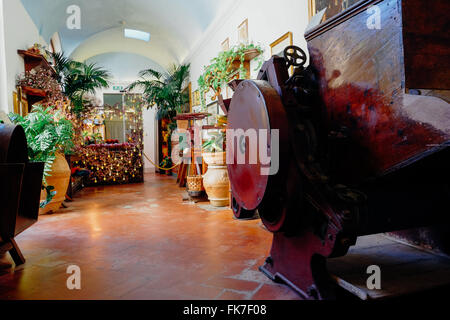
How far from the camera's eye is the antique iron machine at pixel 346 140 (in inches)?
45.0

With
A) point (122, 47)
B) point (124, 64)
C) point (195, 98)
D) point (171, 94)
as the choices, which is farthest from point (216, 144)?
point (124, 64)

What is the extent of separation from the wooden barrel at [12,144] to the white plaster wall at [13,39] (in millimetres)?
3096

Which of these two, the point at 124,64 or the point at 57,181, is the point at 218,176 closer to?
the point at 57,181

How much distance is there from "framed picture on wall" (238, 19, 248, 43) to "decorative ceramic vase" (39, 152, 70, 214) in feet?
11.4

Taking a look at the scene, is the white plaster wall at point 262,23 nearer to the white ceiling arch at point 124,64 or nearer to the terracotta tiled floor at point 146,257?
the terracotta tiled floor at point 146,257

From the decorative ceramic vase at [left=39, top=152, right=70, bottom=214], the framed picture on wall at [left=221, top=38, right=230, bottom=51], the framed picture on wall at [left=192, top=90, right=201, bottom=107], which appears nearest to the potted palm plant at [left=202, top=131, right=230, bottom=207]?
the decorative ceramic vase at [left=39, top=152, right=70, bottom=214]

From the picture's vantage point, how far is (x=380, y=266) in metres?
1.78

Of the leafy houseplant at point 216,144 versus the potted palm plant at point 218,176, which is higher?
the leafy houseplant at point 216,144

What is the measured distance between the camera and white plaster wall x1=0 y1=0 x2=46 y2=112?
486 centimetres

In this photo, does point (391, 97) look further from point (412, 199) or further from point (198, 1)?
point (198, 1)

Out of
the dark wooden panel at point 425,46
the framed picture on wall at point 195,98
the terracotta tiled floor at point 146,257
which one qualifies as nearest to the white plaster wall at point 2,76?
the terracotta tiled floor at point 146,257

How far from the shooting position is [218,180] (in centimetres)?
433

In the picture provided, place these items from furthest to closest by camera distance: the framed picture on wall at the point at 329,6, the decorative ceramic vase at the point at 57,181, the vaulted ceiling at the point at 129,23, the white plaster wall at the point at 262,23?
the vaulted ceiling at the point at 129,23
the decorative ceramic vase at the point at 57,181
the white plaster wall at the point at 262,23
the framed picture on wall at the point at 329,6

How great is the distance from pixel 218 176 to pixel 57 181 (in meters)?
2.25
